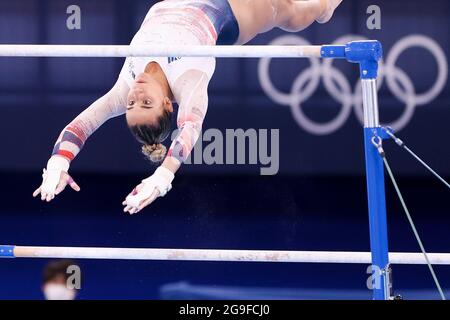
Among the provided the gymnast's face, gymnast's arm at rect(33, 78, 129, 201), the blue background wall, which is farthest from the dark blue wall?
the gymnast's face

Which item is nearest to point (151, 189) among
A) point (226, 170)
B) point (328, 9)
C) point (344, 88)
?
point (226, 170)

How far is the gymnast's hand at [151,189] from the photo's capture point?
3869 millimetres

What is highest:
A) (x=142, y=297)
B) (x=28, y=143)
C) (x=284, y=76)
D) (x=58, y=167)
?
(x=284, y=76)

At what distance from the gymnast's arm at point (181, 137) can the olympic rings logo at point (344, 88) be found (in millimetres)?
451

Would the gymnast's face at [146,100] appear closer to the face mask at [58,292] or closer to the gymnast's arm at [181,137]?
the gymnast's arm at [181,137]

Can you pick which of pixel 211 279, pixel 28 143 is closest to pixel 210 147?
pixel 211 279

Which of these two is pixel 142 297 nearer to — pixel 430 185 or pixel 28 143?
pixel 28 143

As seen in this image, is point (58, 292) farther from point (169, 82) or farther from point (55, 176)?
point (169, 82)

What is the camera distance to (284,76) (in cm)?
430

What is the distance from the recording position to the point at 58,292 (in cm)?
436

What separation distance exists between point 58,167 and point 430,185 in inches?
74.3

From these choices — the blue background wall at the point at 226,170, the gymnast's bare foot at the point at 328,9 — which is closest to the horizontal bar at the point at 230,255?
the blue background wall at the point at 226,170

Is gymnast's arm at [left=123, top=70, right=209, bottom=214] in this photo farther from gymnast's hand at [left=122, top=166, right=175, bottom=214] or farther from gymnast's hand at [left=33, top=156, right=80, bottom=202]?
gymnast's hand at [left=33, top=156, right=80, bottom=202]

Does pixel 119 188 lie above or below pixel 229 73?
below
